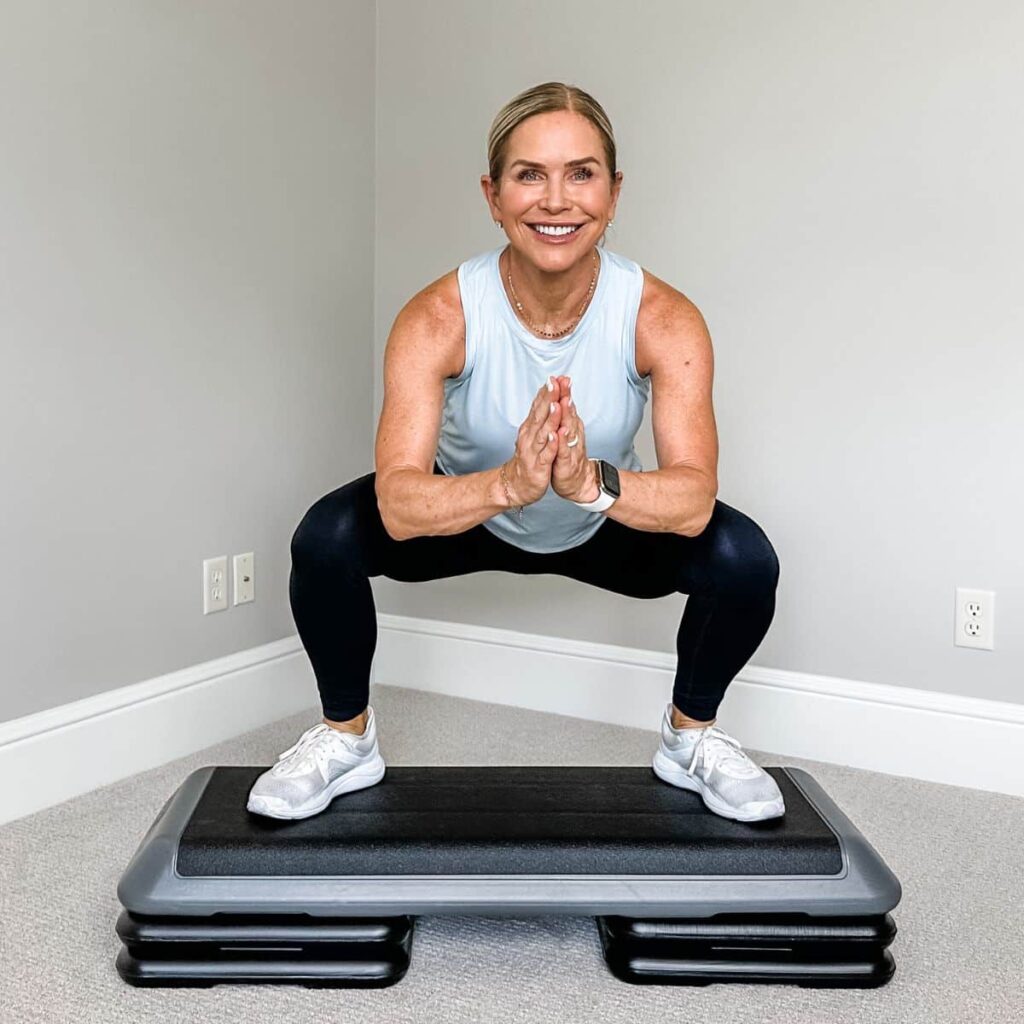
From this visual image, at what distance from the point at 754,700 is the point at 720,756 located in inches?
34.6

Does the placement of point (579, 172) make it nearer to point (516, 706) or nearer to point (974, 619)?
point (974, 619)

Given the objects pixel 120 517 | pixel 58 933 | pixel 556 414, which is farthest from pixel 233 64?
pixel 58 933

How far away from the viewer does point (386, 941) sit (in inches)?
61.2

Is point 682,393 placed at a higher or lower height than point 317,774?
higher

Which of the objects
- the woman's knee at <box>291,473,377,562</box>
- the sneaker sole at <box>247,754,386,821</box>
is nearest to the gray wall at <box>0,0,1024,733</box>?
the woman's knee at <box>291,473,377,562</box>

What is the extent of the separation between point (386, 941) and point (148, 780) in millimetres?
972

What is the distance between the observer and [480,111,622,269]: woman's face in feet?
5.61

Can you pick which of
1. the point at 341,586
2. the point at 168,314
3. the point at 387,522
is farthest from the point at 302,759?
the point at 168,314

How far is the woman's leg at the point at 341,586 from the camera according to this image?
1.80 meters

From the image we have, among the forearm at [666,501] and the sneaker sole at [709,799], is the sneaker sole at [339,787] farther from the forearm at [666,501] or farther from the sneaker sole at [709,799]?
the forearm at [666,501]

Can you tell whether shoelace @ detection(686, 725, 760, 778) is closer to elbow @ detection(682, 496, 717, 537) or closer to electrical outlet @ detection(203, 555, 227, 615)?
elbow @ detection(682, 496, 717, 537)

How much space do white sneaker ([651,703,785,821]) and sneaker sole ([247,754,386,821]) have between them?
46 centimetres

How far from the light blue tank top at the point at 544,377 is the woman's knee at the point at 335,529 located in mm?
220

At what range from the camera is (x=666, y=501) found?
1670mm
